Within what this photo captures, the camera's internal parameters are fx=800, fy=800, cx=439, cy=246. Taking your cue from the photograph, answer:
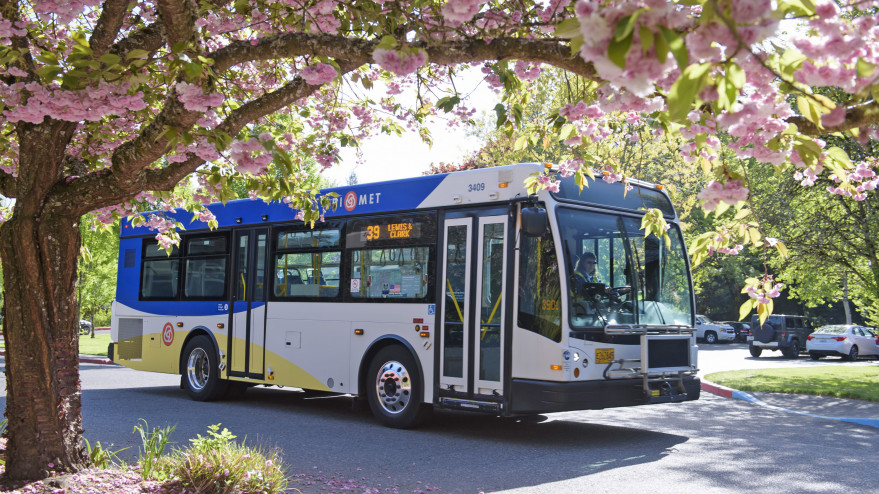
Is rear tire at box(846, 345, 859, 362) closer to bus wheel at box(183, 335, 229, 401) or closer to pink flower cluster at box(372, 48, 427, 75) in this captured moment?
bus wheel at box(183, 335, 229, 401)

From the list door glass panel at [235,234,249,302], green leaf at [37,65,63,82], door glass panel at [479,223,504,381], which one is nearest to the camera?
green leaf at [37,65,63,82]

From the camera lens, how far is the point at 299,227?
40.0ft

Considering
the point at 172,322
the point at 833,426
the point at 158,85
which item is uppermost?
the point at 158,85

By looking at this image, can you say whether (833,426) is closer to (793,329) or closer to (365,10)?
(365,10)

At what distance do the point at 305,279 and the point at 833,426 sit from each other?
7839 mm

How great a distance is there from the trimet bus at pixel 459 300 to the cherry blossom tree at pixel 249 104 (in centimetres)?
185

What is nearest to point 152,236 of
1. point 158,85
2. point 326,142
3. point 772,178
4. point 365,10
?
point 326,142

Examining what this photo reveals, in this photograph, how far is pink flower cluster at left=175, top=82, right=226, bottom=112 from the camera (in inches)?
199

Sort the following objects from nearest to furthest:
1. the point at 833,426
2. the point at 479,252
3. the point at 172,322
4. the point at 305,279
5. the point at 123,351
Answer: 1. the point at 479,252
2. the point at 833,426
3. the point at 305,279
4. the point at 172,322
5. the point at 123,351

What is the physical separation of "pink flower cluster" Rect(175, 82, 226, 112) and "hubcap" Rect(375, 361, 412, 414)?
594 centimetres

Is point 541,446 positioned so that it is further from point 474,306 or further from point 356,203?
point 356,203

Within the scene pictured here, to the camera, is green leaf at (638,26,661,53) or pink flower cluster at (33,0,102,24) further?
pink flower cluster at (33,0,102,24)

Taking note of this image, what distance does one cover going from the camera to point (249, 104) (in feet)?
19.1

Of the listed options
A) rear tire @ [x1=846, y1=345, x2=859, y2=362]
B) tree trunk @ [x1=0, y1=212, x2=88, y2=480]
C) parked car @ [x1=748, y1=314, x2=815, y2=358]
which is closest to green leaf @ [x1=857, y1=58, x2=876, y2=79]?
tree trunk @ [x1=0, y1=212, x2=88, y2=480]
